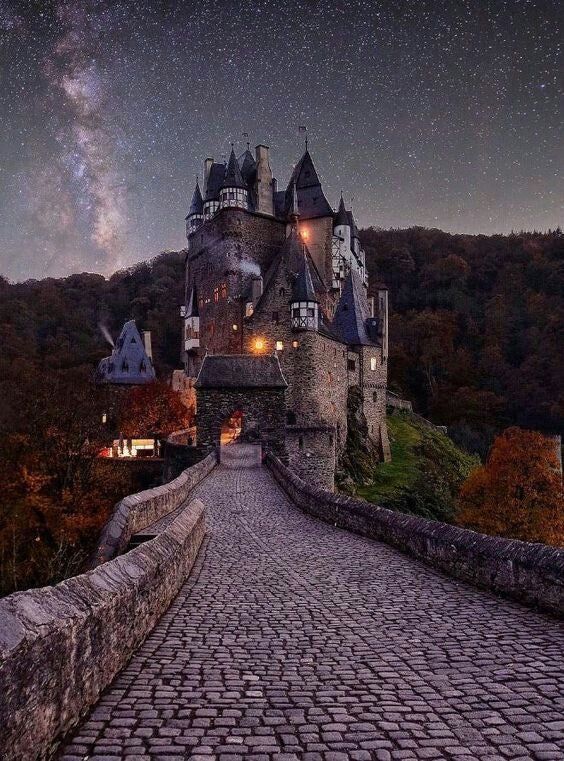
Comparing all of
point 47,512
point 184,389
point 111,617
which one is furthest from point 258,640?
point 184,389

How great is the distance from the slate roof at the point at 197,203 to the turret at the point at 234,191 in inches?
316

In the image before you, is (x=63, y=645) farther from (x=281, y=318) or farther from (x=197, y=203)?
(x=197, y=203)

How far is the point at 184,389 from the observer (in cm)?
5350

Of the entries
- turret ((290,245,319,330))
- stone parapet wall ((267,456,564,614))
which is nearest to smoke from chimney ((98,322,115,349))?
turret ((290,245,319,330))

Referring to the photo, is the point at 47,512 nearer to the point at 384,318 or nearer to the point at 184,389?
the point at 184,389

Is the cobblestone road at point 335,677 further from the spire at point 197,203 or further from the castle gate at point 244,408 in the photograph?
the spire at point 197,203

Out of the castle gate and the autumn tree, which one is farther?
the autumn tree

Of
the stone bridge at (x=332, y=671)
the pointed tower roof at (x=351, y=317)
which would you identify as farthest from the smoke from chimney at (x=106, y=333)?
the stone bridge at (x=332, y=671)

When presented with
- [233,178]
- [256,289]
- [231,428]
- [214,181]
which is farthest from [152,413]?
[214,181]

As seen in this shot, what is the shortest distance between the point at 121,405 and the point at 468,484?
2843cm

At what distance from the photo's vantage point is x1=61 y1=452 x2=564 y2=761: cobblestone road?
382 cm

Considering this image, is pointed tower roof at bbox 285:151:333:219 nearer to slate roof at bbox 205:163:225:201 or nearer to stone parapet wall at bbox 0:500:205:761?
slate roof at bbox 205:163:225:201

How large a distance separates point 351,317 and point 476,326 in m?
43.3

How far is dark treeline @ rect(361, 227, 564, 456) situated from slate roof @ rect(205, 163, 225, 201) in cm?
3346
